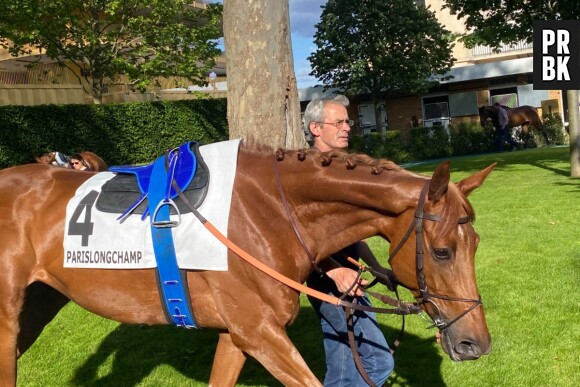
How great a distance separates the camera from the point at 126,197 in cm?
320

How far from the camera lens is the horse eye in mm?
2647

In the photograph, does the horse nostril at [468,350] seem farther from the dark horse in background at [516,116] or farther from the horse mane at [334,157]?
the dark horse in background at [516,116]

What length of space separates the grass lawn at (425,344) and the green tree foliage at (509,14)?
8.33m

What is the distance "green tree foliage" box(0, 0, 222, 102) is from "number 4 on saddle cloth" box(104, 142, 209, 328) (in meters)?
16.1

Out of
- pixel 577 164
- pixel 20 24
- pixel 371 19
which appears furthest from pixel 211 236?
pixel 371 19

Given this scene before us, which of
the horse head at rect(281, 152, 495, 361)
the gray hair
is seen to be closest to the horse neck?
the horse head at rect(281, 152, 495, 361)

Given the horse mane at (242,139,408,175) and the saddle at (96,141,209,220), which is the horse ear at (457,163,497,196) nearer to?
the horse mane at (242,139,408,175)

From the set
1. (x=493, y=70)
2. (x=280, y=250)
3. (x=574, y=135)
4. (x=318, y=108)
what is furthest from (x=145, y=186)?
(x=493, y=70)

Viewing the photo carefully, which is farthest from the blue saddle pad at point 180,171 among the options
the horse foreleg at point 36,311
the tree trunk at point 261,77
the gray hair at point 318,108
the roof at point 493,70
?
the roof at point 493,70

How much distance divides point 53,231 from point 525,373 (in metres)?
3.35

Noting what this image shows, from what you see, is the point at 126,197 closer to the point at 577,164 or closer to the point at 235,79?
the point at 235,79

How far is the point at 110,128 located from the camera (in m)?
18.4

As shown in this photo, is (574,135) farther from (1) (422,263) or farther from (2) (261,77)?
(1) (422,263)

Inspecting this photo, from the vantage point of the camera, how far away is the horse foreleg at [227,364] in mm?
3285
